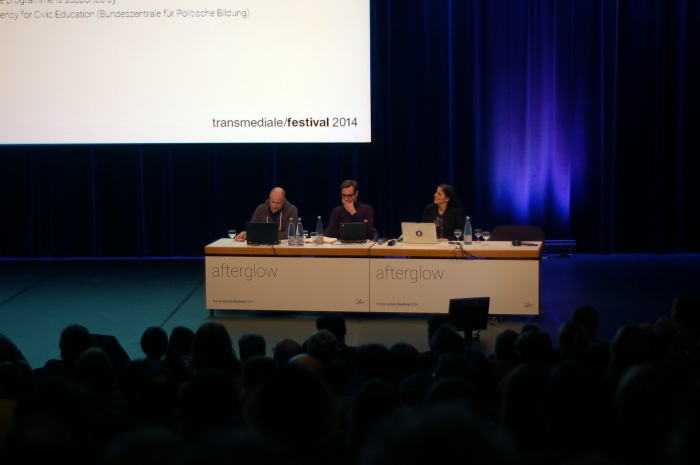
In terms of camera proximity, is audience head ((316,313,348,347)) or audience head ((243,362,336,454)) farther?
audience head ((316,313,348,347))

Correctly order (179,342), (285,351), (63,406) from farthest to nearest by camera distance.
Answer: (179,342), (285,351), (63,406)

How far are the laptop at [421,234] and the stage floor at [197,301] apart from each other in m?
0.66

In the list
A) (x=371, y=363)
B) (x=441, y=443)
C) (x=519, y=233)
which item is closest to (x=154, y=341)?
(x=371, y=363)

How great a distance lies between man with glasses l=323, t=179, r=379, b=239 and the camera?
276 inches

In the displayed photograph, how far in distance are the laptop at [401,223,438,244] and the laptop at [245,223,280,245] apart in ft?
3.72

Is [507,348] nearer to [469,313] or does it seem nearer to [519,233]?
[469,313]

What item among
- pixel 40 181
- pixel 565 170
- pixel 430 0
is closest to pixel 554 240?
pixel 565 170

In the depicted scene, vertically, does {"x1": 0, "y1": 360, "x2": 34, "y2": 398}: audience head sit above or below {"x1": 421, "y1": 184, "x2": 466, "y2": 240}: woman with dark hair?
below

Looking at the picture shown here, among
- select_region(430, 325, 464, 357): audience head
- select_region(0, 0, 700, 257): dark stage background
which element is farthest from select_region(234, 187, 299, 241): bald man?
select_region(430, 325, 464, 357): audience head

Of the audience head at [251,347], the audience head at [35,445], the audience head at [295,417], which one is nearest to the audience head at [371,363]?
the audience head at [251,347]

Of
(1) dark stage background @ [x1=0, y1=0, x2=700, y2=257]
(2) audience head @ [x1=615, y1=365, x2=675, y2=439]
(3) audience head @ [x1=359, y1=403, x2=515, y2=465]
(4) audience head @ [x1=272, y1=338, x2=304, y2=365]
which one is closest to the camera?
(3) audience head @ [x1=359, y1=403, x2=515, y2=465]

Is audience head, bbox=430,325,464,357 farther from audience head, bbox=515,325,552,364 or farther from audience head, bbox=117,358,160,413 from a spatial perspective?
audience head, bbox=117,358,160,413

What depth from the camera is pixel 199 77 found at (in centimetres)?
747

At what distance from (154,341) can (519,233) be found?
3.92 meters
